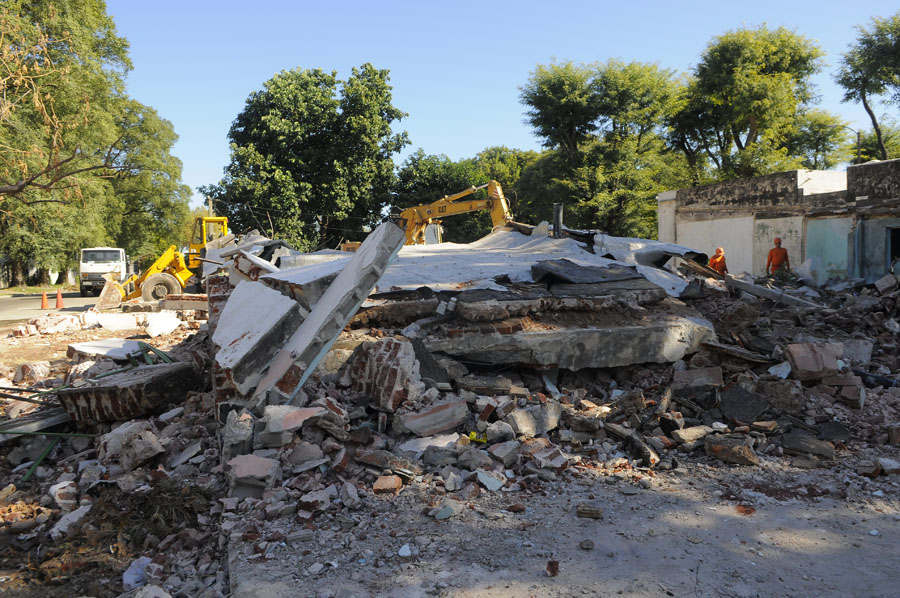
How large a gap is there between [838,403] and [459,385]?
10.8 ft

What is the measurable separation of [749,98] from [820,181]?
1502 centimetres

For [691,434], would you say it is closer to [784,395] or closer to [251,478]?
[784,395]

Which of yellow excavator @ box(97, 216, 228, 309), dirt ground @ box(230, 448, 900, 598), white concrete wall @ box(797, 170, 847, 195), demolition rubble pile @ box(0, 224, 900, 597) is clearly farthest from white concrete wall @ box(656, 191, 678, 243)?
dirt ground @ box(230, 448, 900, 598)

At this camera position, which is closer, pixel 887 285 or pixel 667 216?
pixel 887 285

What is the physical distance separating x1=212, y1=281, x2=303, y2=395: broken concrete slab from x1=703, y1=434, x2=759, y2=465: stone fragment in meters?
3.32

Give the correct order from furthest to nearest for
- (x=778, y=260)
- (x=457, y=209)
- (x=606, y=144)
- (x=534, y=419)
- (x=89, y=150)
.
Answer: (x=606, y=144), (x=89, y=150), (x=457, y=209), (x=778, y=260), (x=534, y=419)

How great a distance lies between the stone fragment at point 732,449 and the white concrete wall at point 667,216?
17.2 m

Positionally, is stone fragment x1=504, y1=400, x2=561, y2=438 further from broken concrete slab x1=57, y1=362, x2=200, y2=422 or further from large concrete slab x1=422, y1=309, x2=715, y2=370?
broken concrete slab x1=57, y1=362, x2=200, y2=422

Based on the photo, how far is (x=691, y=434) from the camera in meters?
4.42

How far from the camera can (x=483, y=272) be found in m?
6.68

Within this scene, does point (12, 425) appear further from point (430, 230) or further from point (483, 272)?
point (430, 230)

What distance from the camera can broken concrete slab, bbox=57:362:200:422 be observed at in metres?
4.88

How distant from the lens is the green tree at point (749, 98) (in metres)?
28.0

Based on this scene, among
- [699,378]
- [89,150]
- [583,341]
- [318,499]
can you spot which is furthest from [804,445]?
[89,150]
